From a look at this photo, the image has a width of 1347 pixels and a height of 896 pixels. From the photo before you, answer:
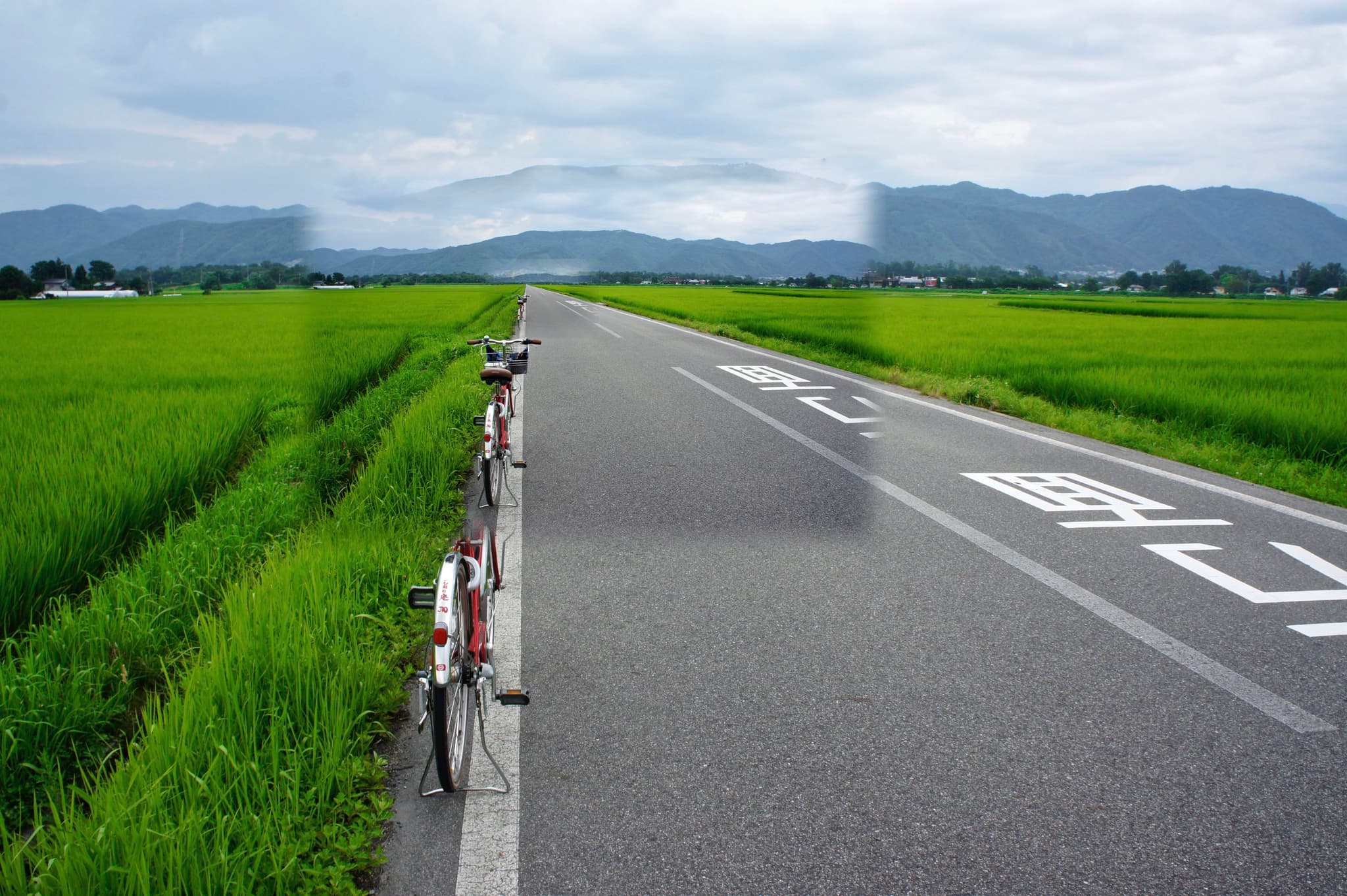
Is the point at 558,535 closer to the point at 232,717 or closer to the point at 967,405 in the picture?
the point at 232,717

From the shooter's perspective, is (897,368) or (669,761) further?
(897,368)

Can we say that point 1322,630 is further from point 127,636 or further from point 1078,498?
point 127,636

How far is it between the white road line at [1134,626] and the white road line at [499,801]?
246 centimetres

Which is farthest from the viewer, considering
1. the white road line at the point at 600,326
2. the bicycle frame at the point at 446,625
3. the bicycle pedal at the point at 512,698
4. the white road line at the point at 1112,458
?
the white road line at the point at 600,326

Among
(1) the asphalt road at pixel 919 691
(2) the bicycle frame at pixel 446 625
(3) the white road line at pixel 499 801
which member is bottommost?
(3) the white road line at pixel 499 801

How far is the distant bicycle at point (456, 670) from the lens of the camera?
2143mm

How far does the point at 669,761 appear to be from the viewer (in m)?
2.38

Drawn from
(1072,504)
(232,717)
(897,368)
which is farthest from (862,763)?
(897,368)

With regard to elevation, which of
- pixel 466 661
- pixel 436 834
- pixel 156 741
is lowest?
pixel 436 834

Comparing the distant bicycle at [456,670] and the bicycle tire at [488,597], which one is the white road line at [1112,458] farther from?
the distant bicycle at [456,670]

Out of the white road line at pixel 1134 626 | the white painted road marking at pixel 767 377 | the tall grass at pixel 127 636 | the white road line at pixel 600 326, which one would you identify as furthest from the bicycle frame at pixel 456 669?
the white road line at pixel 600 326

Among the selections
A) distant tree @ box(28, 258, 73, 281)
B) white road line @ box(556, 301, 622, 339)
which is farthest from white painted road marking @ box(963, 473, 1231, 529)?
distant tree @ box(28, 258, 73, 281)

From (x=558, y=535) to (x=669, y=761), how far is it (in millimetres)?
2313

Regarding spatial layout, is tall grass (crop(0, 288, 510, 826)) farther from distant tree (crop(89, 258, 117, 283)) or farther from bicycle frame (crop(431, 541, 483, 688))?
distant tree (crop(89, 258, 117, 283))
